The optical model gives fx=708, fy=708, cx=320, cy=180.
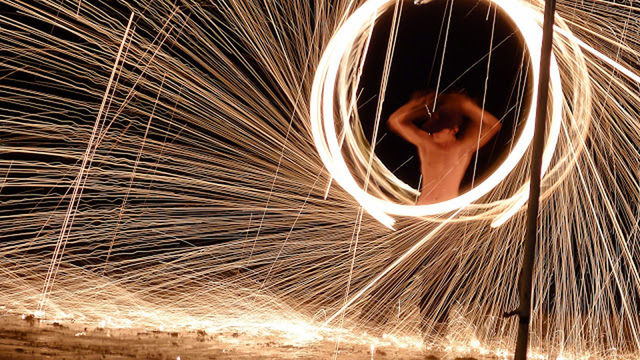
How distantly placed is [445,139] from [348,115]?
1.08 metres

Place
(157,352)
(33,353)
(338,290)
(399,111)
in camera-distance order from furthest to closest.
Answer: (338,290), (399,111), (157,352), (33,353)

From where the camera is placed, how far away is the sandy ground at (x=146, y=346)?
499 centimetres

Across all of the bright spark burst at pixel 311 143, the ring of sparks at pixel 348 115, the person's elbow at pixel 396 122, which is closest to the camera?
the ring of sparks at pixel 348 115

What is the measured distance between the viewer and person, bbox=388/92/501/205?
7242 millimetres

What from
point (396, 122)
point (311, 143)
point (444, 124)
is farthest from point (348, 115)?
point (311, 143)

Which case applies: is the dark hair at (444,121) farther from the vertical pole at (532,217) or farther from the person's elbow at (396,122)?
the vertical pole at (532,217)

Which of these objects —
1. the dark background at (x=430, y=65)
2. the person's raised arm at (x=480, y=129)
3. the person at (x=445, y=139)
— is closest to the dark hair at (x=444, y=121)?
the person at (x=445, y=139)

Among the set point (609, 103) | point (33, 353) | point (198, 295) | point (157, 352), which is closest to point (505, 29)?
point (609, 103)

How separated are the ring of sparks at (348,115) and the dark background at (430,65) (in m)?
1.21

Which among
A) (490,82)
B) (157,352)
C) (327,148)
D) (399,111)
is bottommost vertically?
(157,352)

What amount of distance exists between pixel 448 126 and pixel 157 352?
382cm

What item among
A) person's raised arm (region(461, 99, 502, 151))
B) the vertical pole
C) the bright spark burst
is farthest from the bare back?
the vertical pole

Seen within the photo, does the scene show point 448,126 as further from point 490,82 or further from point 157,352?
point 157,352

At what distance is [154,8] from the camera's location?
703cm
